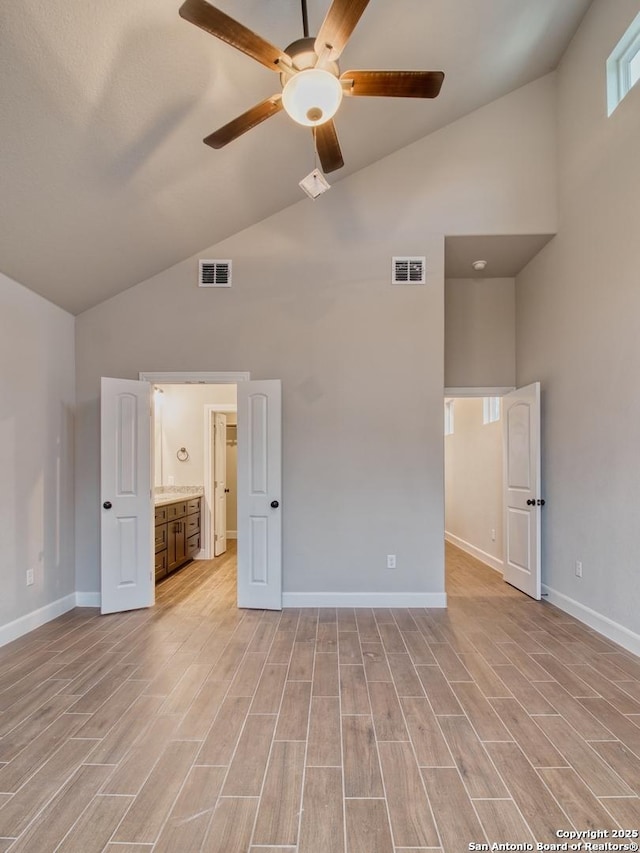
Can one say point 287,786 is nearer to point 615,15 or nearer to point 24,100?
point 24,100

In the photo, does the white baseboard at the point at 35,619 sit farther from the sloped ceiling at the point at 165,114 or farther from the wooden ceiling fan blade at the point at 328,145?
the wooden ceiling fan blade at the point at 328,145

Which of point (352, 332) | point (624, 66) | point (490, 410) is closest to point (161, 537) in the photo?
point (352, 332)

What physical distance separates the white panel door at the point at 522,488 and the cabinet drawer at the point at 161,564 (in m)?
3.88

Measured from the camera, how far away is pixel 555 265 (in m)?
4.25

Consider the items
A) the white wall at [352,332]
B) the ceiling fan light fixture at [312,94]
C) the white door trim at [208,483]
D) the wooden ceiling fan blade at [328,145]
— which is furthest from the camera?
the white door trim at [208,483]

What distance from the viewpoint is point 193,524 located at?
5801mm

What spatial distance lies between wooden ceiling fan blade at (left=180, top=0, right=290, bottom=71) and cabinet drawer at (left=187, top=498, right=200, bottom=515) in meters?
4.76

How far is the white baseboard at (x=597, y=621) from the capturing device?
10.2 ft

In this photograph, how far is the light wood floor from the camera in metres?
1.67

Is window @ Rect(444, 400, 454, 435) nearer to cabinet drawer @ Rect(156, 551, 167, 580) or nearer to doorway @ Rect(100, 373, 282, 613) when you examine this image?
doorway @ Rect(100, 373, 282, 613)

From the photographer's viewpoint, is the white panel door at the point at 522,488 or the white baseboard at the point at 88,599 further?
the white panel door at the point at 522,488

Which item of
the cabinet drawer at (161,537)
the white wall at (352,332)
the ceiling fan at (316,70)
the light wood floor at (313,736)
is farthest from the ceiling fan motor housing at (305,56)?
the cabinet drawer at (161,537)

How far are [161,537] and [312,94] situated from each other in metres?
4.39

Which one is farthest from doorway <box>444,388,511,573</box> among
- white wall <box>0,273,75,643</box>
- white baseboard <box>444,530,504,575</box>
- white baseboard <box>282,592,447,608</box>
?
white wall <box>0,273,75,643</box>
